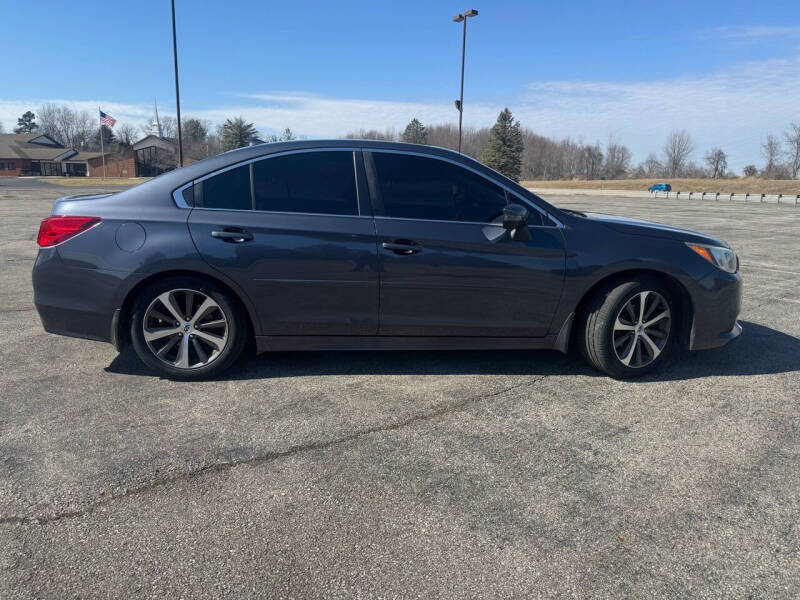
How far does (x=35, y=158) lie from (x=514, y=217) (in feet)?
344

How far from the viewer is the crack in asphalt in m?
2.38

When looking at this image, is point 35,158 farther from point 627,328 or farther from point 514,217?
point 627,328

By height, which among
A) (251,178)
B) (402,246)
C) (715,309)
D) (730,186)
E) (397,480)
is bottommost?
(397,480)

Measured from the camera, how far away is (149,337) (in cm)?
384

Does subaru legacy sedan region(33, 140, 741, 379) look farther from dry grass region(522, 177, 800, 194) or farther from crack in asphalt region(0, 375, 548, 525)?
dry grass region(522, 177, 800, 194)

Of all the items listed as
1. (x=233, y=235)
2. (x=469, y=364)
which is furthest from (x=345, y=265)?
(x=469, y=364)

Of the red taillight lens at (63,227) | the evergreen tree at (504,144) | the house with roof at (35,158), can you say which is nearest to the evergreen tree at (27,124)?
the house with roof at (35,158)

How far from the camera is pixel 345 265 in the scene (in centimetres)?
378

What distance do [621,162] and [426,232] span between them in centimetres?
12450

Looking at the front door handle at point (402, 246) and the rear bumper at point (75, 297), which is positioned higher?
the front door handle at point (402, 246)

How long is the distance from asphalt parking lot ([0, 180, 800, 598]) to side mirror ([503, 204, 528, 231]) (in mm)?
1110

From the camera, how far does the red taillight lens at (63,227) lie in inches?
150

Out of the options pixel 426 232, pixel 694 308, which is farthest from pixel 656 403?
pixel 426 232

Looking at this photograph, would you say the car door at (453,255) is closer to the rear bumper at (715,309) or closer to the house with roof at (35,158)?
the rear bumper at (715,309)
